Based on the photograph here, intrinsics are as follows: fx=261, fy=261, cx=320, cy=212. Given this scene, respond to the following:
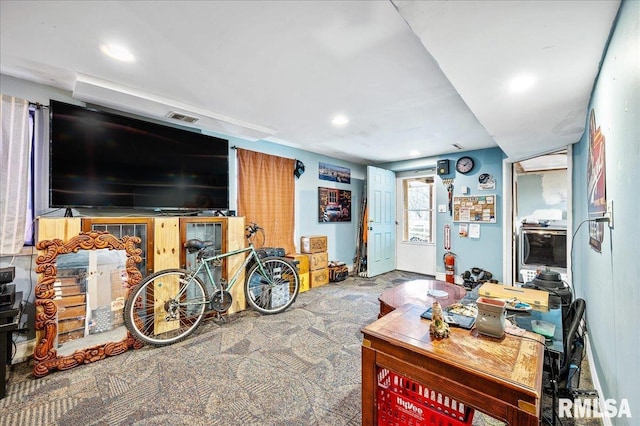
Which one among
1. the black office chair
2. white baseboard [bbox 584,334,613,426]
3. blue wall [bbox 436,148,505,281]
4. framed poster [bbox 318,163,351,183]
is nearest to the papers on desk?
the black office chair

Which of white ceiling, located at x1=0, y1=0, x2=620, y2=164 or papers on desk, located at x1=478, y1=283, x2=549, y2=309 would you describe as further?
papers on desk, located at x1=478, y1=283, x2=549, y2=309

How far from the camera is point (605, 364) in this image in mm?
1564

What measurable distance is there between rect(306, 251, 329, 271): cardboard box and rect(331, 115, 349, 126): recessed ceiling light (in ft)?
7.14

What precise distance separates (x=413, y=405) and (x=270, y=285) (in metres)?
2.48

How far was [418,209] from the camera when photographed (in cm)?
570

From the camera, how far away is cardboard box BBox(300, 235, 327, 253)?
4.45 meters

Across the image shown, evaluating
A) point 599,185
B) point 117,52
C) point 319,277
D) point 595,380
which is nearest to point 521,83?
point 599,185

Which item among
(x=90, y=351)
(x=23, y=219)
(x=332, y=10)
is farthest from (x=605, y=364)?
(x=23, y=219)

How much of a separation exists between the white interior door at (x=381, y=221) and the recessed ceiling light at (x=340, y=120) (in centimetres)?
193

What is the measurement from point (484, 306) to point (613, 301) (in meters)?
0.89

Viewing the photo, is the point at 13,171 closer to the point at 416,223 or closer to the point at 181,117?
the point at 181,117

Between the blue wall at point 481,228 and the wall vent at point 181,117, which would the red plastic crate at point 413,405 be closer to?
the wall vent at point 181,117

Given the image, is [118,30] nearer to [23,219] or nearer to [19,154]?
[19,154]

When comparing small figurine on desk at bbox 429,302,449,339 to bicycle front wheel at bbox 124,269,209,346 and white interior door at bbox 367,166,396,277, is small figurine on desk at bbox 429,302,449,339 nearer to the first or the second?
bicycle front wheel at bbox 124,269,209,346
